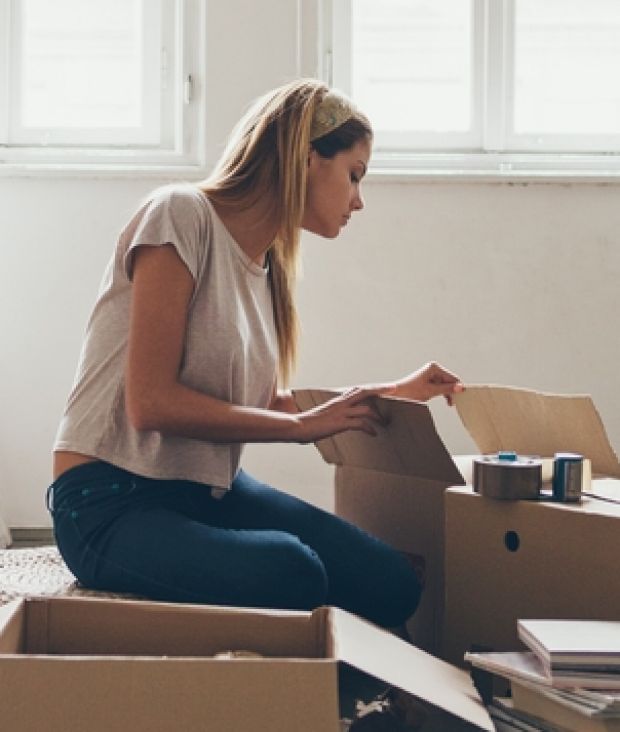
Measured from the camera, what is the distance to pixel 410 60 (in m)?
2.77

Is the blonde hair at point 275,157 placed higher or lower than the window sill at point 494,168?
lower

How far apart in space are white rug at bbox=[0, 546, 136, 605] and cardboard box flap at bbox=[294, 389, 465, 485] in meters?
0.45

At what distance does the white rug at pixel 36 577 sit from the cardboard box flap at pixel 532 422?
2.08 ft

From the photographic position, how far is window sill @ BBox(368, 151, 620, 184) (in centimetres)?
268

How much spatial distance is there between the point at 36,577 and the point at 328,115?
804mm

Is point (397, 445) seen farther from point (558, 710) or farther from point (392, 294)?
point (392, 294)

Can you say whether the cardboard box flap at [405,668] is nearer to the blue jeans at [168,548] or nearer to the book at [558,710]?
the book at [558,710]

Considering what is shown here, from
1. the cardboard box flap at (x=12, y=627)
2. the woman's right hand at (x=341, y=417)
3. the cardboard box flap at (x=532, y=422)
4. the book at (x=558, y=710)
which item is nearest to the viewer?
the cardboard box flap at (x=12, y=627)

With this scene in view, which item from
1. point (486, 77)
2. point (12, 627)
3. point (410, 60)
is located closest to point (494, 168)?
point (486, 77)

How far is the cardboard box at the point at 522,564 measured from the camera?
144cm

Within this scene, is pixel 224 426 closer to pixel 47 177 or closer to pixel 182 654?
pixel 182 654

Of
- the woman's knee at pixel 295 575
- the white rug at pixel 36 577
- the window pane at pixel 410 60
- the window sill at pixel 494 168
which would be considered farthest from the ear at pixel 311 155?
the window pane at pixel 410 60

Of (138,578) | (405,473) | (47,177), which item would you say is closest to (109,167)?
(47,177)

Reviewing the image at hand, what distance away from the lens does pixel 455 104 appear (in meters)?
2.79
